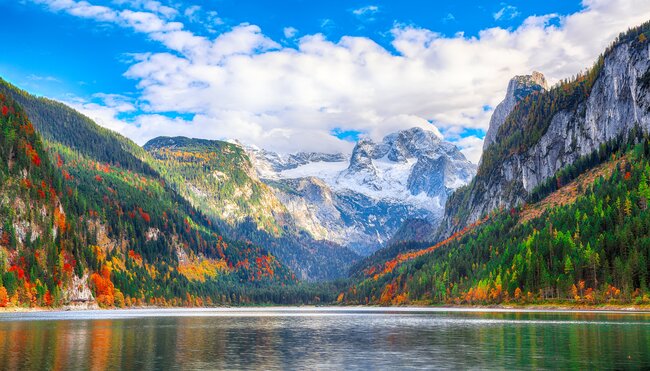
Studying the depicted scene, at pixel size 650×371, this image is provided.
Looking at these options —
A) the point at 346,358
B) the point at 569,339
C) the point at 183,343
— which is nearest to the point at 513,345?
the point at 569,339

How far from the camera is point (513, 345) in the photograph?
242 ft

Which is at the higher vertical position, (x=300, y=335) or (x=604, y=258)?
(x=604, y=258)

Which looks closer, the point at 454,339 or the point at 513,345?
the point at 513,345

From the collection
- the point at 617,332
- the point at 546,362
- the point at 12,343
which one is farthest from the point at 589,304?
the point at 12,343

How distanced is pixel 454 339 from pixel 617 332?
23.8 m

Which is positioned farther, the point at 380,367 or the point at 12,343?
the point at 12,343

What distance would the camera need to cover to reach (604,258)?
607 feet

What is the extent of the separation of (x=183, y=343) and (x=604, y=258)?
144500 millimetres

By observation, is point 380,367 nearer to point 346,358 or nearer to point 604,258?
point 346,358

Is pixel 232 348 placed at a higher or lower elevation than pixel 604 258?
lower

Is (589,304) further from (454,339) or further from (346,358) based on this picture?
(346,358)

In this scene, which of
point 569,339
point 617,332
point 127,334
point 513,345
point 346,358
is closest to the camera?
point 346,358

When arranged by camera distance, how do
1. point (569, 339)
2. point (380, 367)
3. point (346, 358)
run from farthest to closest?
point (569, 339) < point (346, 358) < point (380, 367)

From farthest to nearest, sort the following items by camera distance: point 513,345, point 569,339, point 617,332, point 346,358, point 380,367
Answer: point 617,332
point 569,339
point 513,345
point 346,358
point 380,367
